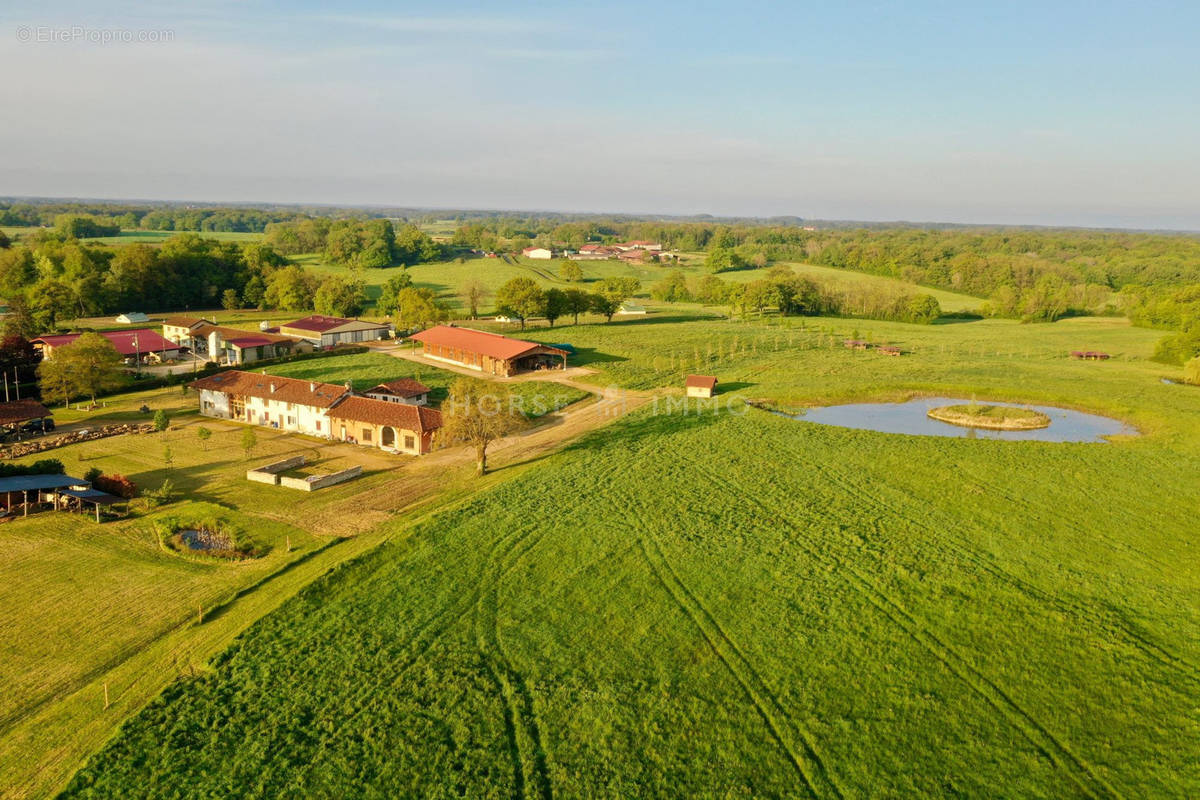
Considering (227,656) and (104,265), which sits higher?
(104,265)

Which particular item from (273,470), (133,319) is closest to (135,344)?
(133,319)

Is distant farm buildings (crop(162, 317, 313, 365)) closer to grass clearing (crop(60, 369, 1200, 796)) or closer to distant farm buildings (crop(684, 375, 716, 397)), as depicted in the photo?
distant farm buildings (crop(684, 375, 716, 397))

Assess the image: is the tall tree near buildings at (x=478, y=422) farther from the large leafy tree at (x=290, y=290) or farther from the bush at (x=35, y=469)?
the large leafy tree at (x=290, y=290)

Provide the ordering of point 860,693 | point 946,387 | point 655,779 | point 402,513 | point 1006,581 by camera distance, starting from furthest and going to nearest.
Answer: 1. point 946,387
2. point 402,513
3. point 1006,581
4. point 860,693
5. point 655,779

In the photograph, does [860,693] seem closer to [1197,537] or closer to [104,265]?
[1197,537]

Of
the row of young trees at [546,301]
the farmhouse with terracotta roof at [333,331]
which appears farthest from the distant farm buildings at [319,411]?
the row of young trees at [546,301]

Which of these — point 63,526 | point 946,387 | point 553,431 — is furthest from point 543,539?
point 946,387
